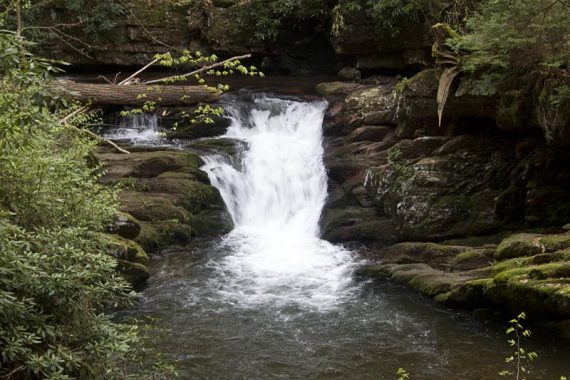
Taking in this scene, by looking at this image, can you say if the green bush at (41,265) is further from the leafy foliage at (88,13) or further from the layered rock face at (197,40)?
the leafy foliage at (88,13)

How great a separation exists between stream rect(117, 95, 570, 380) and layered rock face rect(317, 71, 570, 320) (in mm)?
479

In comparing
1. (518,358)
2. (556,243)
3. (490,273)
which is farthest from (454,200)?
(518,358)

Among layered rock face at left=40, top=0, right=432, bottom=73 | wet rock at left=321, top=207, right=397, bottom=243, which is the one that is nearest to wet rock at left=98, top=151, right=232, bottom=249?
wet rock at left=321, top=207, right=397, bottom=243

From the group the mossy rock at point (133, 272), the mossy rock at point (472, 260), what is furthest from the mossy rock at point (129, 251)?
the mossy rock at point (472, 260)

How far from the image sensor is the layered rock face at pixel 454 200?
915 cm

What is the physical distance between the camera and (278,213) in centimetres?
1391

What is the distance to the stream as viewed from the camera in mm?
7254

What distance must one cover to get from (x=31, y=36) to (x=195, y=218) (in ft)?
40.0

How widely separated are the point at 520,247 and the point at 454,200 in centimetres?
243

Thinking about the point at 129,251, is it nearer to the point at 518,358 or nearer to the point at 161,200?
the point at 161,200

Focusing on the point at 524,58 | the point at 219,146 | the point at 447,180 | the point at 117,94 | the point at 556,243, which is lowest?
the point at 556,243

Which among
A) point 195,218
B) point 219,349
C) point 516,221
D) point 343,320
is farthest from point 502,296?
point 195,218

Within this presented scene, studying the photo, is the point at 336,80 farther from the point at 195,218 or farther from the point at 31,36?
the point at 31,36

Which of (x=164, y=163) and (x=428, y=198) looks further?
(x=164, y=163)
